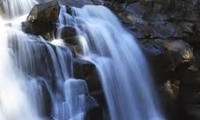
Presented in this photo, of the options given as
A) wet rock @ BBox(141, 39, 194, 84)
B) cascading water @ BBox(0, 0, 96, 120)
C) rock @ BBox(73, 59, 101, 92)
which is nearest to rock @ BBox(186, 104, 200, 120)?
wet rock @ BBox(141, 39, 194, 84)

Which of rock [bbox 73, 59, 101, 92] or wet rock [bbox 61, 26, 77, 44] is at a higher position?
wet rock [bbox 61, 26, 77, 44]

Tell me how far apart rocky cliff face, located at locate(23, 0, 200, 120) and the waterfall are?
304 millimetres

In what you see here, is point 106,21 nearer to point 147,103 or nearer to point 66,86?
point 147,103

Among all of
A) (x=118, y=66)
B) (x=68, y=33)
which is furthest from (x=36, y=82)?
(x=118, y=66)

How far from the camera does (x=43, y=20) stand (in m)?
12.2

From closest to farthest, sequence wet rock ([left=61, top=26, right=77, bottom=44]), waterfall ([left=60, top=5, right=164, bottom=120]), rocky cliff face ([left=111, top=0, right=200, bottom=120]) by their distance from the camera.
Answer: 1. waterfall ([left=60, top=5, right=164, bottom=120])
2. wet rock ([left=61, top=26, right=77, bottom=44])
3. rocky cliff face ([left=111, top=0, right=200, bottom=120])

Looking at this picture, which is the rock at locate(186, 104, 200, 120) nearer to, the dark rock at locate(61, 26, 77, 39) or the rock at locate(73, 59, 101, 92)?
the rock at locate(73, 59, 101, 92)

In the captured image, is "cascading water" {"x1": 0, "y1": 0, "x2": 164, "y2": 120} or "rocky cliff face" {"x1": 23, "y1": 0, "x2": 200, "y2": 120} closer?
"cascading water" {"x1": 0, "y1": 0, "x2": 164, "y2": 120}

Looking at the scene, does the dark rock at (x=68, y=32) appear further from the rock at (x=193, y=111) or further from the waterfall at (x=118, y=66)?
the rock at (x=193, y=111)

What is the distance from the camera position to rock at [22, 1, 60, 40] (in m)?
12.1

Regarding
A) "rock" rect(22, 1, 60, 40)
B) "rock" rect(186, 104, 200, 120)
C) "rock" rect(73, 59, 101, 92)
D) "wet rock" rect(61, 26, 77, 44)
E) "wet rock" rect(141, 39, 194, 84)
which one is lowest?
"rock" rect(186, 104, 200, 120)

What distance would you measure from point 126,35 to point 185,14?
Answer: 364 cm

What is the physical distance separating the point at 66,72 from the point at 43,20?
1.58 meters

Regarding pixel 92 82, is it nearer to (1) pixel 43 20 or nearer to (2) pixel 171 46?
(1) pixel 43 20
